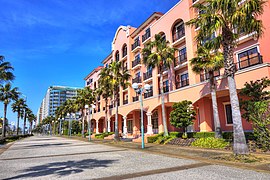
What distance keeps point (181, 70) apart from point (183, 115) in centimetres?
836

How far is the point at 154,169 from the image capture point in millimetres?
7941

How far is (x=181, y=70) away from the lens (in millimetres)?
25109

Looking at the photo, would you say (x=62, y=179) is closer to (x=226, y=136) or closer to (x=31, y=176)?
(x=31, y=176)

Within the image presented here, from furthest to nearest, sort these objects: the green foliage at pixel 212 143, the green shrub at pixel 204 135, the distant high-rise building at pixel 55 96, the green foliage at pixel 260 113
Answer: the distant high-rise building at pixel 55 96 → the green shrub at pixel 204 135 → the green foliage at pixel 212 143 → the green foliage at pixel 260 113

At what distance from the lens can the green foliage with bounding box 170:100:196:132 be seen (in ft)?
60.5

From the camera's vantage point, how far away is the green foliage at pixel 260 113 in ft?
38.6

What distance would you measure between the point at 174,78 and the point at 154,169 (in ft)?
60.8

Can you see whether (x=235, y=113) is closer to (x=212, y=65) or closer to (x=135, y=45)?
(x=212, y=65)

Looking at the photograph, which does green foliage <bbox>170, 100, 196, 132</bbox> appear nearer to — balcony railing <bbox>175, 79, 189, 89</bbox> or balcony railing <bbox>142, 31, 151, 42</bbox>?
balcony railing <bbox>175, 79, 189, 89</bbox>

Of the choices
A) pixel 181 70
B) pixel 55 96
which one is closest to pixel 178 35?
pixel 181 70

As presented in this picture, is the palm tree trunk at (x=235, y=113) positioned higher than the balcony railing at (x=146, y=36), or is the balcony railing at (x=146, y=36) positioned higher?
the balcony railing at (x=146, y=36)

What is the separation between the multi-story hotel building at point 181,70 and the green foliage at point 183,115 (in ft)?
5.48

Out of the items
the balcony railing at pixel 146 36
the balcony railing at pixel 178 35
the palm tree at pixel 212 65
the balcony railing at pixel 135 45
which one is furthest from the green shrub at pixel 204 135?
the balcony railing at pixel 135 45

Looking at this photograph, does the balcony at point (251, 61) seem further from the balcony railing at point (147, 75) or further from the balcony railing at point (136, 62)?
the balcony railing at point (136, 62)
